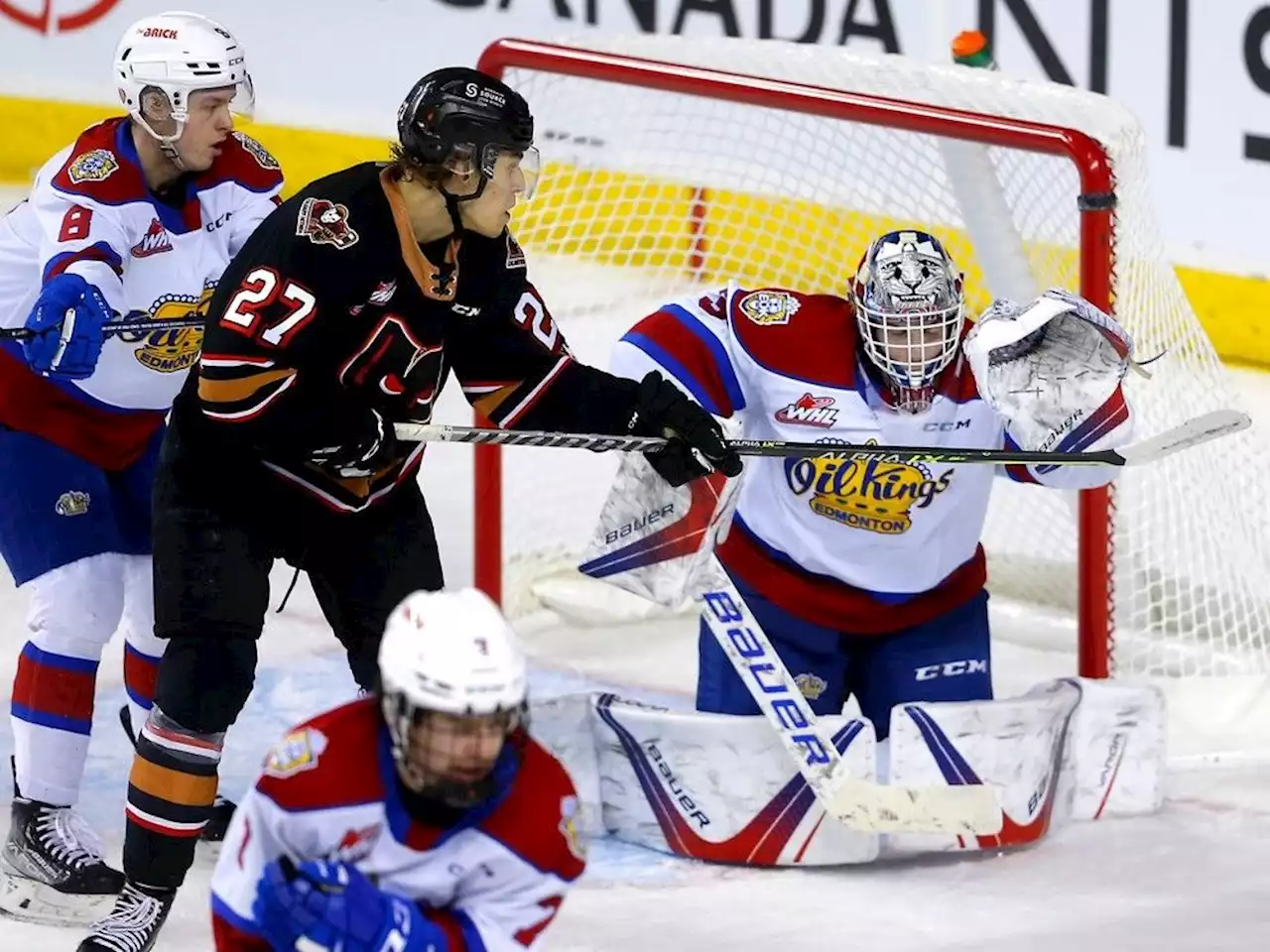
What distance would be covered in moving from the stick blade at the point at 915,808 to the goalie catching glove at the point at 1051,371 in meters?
0.50

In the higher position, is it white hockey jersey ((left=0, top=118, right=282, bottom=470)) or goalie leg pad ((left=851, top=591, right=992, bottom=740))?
white hockey jersey ((left=0, top=118, right=282, bottom=470))

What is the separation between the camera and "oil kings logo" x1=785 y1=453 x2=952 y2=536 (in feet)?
11.9

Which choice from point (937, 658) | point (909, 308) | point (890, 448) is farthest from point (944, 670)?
point (909, 308)

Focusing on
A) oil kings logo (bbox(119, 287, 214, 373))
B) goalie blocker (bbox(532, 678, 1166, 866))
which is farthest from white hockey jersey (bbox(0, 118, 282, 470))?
goalie blocker (bbox(532, 678, 1166, 866))

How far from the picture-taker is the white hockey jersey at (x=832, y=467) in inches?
142

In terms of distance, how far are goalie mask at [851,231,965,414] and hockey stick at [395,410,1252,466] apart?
0.37 feet

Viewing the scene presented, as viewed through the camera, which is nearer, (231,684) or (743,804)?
(231,684)

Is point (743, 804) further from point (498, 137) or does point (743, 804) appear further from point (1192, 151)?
point (1192, 151)

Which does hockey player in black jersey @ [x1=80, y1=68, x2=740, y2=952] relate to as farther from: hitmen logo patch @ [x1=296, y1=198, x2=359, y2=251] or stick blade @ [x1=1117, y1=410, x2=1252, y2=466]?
stick blade @ [x1=1117, y1=410, x2=1252, y2=466]

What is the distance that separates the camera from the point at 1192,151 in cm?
547

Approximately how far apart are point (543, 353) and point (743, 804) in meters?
0.74

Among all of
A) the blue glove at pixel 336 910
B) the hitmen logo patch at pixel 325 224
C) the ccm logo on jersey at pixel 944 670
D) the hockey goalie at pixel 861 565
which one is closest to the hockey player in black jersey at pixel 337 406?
the hitmen logo patch at pixel 325 224

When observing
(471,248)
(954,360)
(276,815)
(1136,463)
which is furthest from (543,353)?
(276,815)

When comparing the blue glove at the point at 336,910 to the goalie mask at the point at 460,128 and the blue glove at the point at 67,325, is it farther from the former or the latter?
the blue glove at the point at 67,325
